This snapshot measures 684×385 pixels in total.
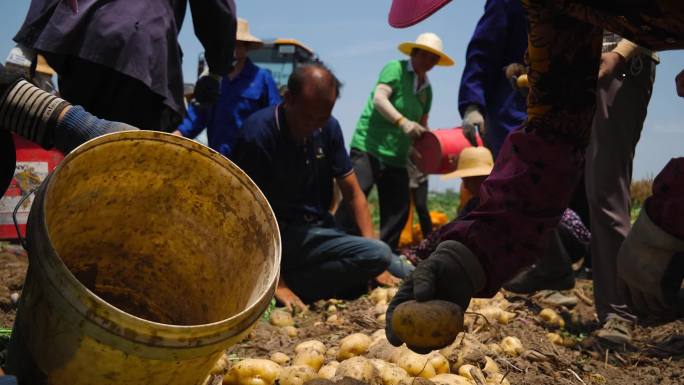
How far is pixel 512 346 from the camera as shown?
110 inches

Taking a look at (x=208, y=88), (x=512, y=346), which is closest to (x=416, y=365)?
(x=512, y=346)

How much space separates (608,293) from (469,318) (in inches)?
29.7

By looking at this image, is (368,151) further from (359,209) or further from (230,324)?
(230,324)

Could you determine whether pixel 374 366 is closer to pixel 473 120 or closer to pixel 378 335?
pixel 378 335

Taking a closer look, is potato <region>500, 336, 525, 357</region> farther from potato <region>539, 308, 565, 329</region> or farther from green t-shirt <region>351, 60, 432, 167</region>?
green t-shirt <region>351, 60, 432, 167</region>

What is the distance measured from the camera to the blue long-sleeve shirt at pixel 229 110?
199 inches

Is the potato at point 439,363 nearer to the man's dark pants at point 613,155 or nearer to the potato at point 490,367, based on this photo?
the potato at point 490,367

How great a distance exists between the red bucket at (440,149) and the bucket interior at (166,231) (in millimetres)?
3734

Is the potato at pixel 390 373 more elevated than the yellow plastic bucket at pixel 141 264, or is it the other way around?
the yellow plastic bucket at pixel 141 264

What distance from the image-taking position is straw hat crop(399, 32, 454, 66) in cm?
564

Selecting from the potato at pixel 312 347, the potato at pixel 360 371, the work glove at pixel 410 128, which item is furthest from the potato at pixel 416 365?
the work glove at pixel 410 128

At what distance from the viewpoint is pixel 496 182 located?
1896 millimetres

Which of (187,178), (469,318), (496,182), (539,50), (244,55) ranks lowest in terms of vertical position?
(469,318)

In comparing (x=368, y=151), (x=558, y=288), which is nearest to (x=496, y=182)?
(x=558, y=288)
